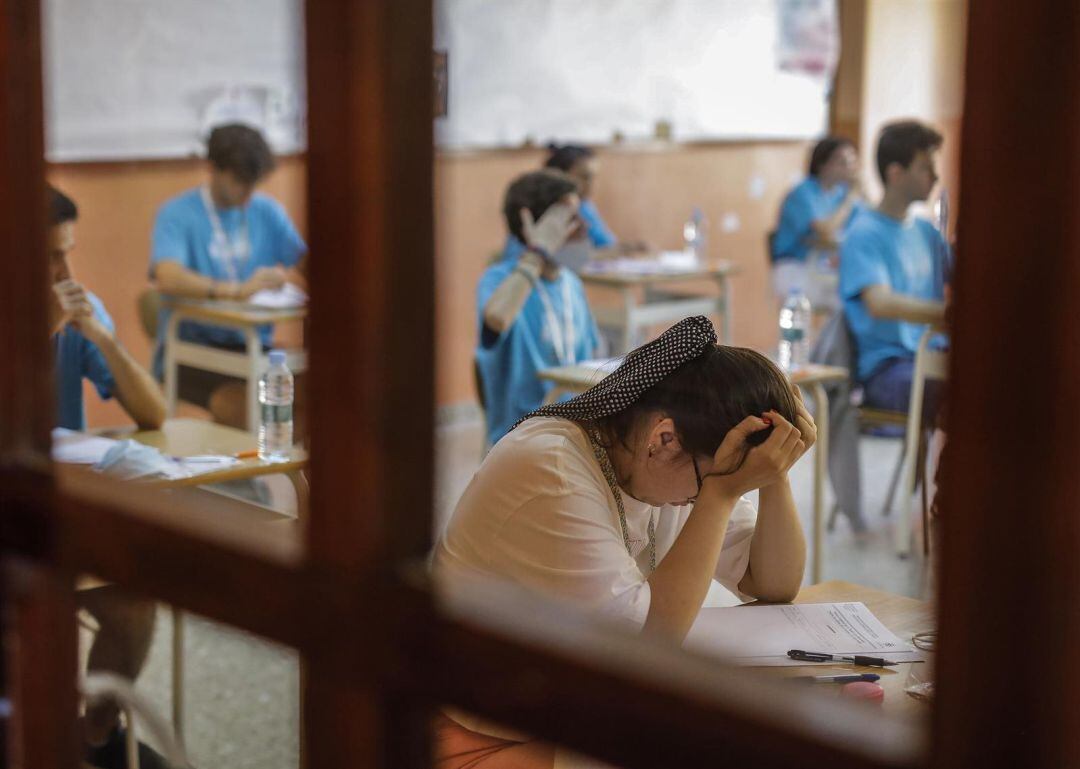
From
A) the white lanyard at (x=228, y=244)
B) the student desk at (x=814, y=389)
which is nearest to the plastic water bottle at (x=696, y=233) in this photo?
the white lanyard at (x=228, y=244)

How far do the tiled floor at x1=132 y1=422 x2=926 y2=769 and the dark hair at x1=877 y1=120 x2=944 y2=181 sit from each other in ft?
3.93

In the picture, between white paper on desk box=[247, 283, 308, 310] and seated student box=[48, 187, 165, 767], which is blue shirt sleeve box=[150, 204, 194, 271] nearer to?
white paper on desk box=[247, 283, 308, 310]

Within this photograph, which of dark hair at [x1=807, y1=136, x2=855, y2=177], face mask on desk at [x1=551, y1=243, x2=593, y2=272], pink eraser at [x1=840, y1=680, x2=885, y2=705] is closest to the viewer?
pink eraser at [x1=840, y1=680, x2=885, y2=705]

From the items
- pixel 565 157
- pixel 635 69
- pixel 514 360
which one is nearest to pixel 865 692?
pixel 514 360

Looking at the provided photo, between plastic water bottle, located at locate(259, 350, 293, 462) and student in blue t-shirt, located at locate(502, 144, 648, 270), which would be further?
student in blue t-shirt, located at locate(502, 144, 648, 270)

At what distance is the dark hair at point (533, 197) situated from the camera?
405cm

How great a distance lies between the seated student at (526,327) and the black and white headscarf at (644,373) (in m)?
1.80

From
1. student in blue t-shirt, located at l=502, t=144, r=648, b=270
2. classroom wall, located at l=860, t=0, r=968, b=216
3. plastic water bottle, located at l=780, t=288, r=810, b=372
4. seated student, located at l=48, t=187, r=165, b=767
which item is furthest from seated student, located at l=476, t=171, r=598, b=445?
classroom wall, located at l=860, t=0, r=968, b=216

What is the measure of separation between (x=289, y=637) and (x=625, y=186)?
5921 mm

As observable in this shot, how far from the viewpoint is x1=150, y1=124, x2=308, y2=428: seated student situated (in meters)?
3.96

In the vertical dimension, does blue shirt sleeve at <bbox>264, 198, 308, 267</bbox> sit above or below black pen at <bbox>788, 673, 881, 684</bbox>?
above

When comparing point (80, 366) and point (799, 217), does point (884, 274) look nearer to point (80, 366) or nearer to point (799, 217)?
point (799, 217)

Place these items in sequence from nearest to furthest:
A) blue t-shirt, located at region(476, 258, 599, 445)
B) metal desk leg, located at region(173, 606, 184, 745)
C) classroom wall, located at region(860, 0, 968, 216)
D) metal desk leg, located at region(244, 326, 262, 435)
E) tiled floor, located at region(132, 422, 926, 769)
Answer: metal desk leg, located at region(173, 606, 184, 745) < tiled floor, located at region(132, 422, 926, 769) < blue t-shirt, located at region(476, 258, 599, 445) < metal desk leg, located at region(244, 326, 262, 435) < classroom wall, located at region(860, 0, 968, 216)

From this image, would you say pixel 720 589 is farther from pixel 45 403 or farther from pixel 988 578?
pixel 988 578
